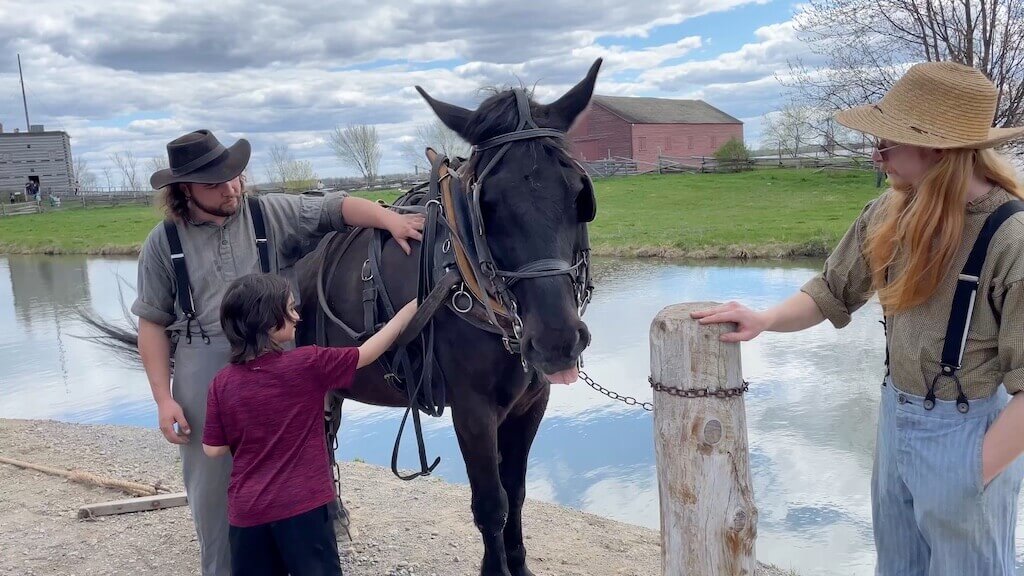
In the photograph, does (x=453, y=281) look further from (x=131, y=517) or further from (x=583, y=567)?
(x=131, y=517)

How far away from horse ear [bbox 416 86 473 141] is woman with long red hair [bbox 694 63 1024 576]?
4.10ft

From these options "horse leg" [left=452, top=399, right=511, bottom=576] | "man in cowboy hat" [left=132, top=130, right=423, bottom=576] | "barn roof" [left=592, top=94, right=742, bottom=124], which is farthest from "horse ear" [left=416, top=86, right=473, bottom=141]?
"barn roof" [left=592, top=94, right=742, bottom=124]

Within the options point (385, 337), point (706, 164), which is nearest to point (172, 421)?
point (385, 337)

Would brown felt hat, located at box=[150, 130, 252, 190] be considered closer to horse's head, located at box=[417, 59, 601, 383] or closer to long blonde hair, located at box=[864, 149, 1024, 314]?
horse's head, located at box=[417, 59, 601, 383]

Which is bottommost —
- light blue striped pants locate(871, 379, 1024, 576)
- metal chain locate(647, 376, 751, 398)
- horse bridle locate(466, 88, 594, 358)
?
light blue striped pants locate(871, 379, 1024, 576)

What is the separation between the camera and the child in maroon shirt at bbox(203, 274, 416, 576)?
2.31 m

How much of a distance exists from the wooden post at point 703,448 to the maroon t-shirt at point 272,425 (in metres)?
1.09

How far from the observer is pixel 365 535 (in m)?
4.20

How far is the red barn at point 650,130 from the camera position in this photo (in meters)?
40.0

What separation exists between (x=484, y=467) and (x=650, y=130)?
131ft

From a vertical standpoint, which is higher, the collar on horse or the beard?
the beard

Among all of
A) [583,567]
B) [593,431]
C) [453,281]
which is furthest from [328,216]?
[593,431]

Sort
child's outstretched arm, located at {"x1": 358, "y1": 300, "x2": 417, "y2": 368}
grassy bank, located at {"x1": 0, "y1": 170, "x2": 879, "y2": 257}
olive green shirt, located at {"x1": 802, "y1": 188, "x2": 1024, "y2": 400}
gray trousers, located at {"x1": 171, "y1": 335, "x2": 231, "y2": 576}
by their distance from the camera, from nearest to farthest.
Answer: olive green shirt, located at {"x1": 802, "y1": 188, "x2": 1024, "y2": 400} → child's outstretched arm, located at {"x1": 358, "y1": 300, "x2": 417, "y2": 368} → gray trousers, located at {"x1": 171, "y1": 335, "x2": 231, "y2": 576} → grassy bank, located at {"x1": 0, "y1": 170, "x2": 879, "y2": 257}

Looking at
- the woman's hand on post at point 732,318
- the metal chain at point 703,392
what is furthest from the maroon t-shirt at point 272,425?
the woman's hand on post at point 732,318
